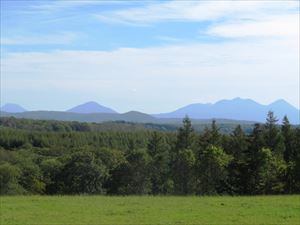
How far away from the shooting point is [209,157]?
5297cm

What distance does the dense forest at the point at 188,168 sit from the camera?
50.2m
